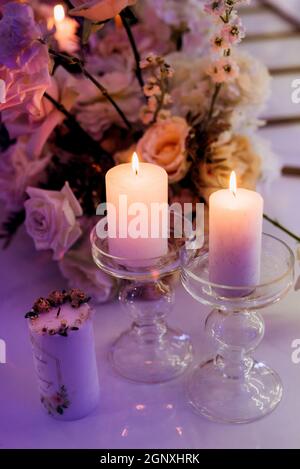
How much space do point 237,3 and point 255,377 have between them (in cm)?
46

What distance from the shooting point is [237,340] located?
815 millimetres

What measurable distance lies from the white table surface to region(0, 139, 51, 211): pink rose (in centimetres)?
12

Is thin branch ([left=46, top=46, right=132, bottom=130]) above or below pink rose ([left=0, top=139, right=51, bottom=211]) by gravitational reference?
above

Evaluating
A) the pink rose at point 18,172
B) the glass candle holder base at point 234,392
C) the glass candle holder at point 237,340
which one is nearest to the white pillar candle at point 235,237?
the glass candle holder at point 237,340

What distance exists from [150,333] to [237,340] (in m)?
0.16

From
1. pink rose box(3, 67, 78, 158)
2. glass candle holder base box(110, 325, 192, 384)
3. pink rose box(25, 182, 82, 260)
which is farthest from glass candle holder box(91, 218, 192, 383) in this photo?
pink rose box(3, 67, 78, 158)

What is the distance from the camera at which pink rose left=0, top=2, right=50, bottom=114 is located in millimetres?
748

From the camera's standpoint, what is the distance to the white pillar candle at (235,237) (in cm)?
72

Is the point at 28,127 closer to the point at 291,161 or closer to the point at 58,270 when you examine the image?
the point at 58,270

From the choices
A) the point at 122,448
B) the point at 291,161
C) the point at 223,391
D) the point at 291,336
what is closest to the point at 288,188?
the point at 291,161

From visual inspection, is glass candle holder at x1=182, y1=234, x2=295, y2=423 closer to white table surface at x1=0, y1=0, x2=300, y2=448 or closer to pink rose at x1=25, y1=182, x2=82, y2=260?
white table surface at x1=0, y1=0, x2=300, y2=448

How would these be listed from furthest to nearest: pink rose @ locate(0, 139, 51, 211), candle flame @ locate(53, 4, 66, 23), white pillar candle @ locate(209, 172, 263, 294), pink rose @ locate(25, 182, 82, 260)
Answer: pink rose @ locate(0, 139, 51, 211) < pink rose @ locate(25, 182, 82, 260) < candle flame @ locate(53, 4, 66, 23) < white pillar candle @ locate(209, 172, 263, 294)

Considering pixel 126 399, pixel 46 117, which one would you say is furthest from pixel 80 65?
pixel 126 399

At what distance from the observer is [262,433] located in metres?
0.77
